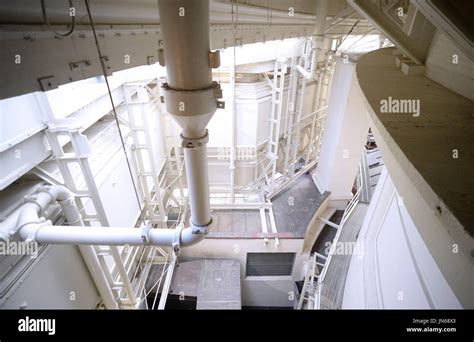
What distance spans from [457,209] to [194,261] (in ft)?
22.4

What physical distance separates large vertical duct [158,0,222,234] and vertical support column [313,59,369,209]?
4.90 metres

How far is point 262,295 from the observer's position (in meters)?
7.29

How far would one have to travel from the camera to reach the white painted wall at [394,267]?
1635 millimetres

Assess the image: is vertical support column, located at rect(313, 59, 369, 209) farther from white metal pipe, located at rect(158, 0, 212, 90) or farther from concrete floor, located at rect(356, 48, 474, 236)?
white metal pipe, located at rect(158, 0, 212, 90)

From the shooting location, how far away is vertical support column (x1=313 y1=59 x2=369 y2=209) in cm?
628

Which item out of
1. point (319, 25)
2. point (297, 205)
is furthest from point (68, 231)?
point (297, 205)

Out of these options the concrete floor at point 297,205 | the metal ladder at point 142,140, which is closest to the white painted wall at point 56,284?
the metal ladder at point 142,140

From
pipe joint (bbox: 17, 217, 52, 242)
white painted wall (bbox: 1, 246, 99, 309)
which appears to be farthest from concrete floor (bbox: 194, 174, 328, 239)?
pipe joint (bbox: 17, 217, 52, 242)

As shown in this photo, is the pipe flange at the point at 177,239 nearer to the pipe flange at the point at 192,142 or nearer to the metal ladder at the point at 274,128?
the pipe flange at the point at 192,142

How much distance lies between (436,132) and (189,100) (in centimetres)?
156

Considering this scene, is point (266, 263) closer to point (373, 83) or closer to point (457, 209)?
point (373, 83)

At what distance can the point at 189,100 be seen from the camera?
1.90 m

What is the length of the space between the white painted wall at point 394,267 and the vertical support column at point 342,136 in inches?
143
